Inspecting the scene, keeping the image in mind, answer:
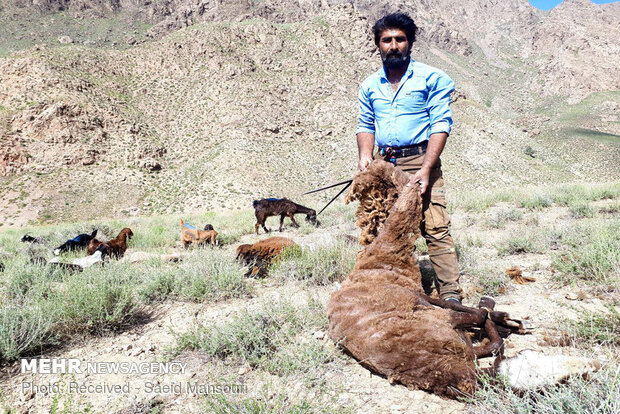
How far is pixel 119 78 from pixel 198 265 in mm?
50676

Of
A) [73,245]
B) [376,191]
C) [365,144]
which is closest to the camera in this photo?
[376,191]

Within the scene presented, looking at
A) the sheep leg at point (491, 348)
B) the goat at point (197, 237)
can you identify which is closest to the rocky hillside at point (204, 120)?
the goat at point (197, 237)

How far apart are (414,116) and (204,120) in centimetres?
4091

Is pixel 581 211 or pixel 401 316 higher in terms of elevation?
pixel 401 316

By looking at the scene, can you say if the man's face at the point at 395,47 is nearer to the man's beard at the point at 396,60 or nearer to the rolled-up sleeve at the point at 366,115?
the man's beard at the point at 396,60

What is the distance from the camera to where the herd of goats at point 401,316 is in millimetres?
1734

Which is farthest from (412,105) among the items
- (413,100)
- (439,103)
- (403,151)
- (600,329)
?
(600,329)

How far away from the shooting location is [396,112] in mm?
3016

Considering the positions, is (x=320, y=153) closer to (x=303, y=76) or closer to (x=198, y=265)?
(x=303, y=76)

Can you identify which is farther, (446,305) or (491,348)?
(446,305)

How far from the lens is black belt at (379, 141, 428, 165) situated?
3055 mm

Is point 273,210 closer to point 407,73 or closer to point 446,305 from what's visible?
point 407,73

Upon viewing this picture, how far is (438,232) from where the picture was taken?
2994 mm

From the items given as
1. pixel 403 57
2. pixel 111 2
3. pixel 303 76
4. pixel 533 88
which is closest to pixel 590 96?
pixel 533 88
